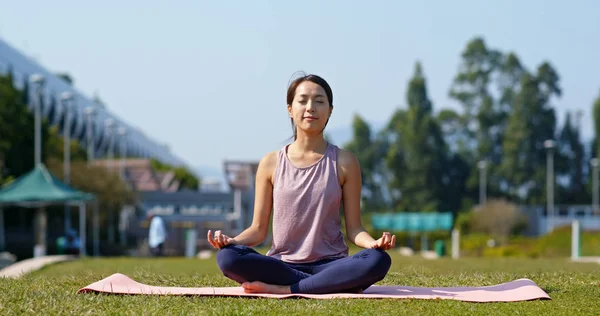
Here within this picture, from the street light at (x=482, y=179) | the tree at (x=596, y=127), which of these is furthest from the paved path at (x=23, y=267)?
the tree at (x=596, y=127)

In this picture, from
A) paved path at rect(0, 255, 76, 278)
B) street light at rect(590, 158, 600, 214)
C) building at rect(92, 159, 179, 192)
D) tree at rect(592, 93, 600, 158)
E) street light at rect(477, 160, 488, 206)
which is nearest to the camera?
paved path at rect(0, 255, 76, 278)

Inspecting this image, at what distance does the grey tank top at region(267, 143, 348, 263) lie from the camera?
6590mm

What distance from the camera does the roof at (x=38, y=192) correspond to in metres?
29.5

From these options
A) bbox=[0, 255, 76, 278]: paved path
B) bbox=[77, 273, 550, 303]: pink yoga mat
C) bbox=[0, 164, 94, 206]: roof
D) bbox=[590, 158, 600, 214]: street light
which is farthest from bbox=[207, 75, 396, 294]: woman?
bbox=[590, 158, 600, 214]: street light

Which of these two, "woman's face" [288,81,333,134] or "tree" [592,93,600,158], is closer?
"woman's face" [288,81,333,134]

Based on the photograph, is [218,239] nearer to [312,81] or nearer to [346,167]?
[346,167]

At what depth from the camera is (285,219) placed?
6.63 meters

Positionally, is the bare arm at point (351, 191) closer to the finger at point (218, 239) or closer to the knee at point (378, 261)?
the knee at point (378, 261)

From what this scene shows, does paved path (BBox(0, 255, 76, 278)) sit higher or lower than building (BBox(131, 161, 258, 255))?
higher

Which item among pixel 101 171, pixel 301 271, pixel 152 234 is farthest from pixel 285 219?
pixel 101 171

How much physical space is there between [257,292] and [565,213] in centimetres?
7026

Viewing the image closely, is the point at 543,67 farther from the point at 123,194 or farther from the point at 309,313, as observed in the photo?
the point at 309,313

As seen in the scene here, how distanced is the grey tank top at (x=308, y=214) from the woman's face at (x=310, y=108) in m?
0.25

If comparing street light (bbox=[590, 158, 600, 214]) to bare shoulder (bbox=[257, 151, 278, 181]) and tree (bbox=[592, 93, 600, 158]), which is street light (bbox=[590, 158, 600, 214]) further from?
bare shoulder (bbox=[257, 151, 278, 181])
